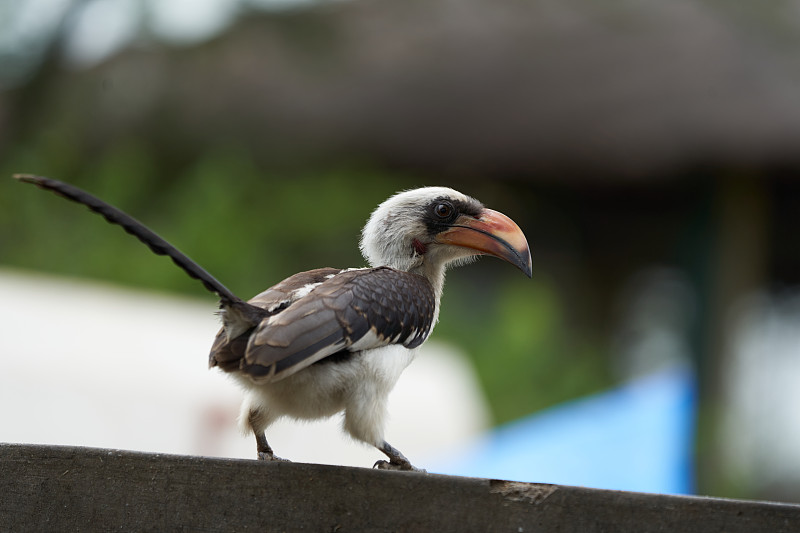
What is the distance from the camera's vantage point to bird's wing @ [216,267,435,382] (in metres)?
2.11

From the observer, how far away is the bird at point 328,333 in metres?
2.11

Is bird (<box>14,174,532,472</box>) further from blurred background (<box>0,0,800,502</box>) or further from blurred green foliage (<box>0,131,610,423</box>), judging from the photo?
blurred green foliage (<box>0,131,610,423</box>)

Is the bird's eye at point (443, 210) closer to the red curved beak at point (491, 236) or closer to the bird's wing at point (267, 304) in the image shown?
the red curved beak at point (491, 236)

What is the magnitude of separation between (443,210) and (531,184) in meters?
4.90

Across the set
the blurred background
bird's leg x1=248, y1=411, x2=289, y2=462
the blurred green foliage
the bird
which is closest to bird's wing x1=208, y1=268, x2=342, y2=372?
the bird

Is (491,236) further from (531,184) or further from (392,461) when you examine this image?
(531,184)

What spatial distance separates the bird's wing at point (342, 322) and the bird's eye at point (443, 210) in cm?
27

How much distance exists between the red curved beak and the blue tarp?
3.22 metres

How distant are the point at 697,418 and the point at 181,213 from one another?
4102mm

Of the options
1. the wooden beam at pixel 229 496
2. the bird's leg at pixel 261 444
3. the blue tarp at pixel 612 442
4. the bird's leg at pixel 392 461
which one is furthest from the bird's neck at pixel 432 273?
the blue tarp at pixel 612 442

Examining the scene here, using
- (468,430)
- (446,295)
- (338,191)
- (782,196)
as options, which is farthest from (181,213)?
(782,196)

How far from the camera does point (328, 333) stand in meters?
2.21

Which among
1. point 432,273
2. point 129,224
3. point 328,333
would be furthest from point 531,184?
point 129,224

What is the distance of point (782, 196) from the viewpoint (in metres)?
7.49
